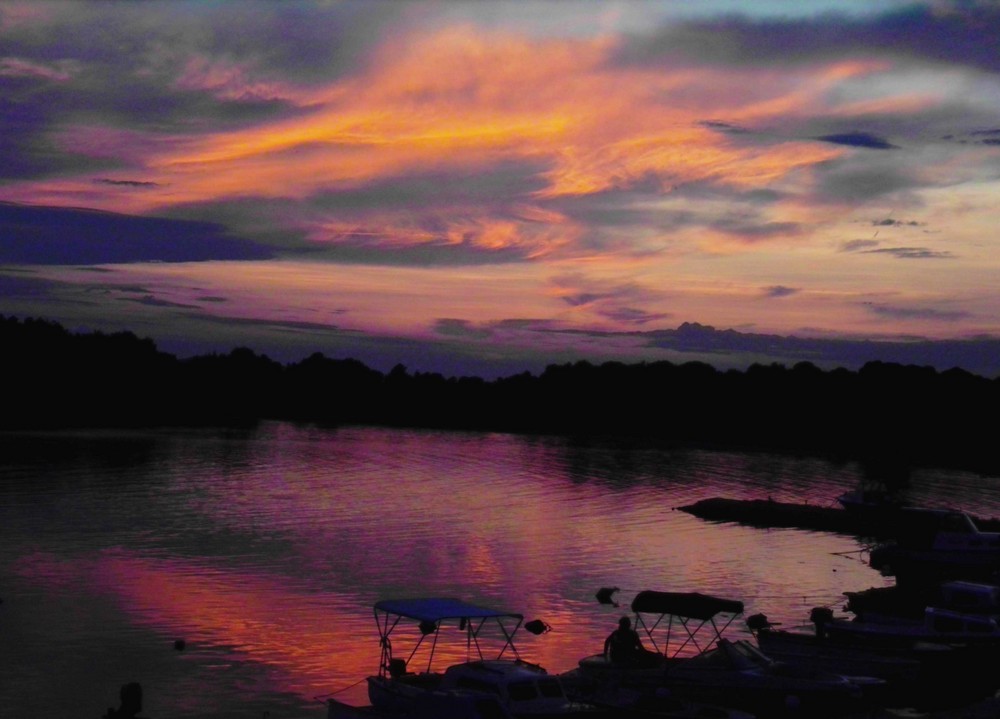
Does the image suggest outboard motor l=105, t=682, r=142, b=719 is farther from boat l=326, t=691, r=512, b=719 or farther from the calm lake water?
the calm lake water

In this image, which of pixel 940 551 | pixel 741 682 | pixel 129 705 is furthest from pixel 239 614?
pixel 940 551

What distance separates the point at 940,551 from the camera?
62844mm

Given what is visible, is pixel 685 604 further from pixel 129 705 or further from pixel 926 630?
pixel 129 705

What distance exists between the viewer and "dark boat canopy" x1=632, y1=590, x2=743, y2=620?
35.1 metres

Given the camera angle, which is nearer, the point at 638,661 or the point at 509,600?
the point at 638,661

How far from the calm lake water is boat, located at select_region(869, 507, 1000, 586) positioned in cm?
276

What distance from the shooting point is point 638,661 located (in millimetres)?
33562

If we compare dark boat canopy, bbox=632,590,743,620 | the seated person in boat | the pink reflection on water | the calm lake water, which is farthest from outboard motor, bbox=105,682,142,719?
dark boat canopy, bbox=632,590,743,620

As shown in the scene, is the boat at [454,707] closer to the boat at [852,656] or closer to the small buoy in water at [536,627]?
the boat at [852,656]

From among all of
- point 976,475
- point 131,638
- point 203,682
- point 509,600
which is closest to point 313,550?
point 509,600

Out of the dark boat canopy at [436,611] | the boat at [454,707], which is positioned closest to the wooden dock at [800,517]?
the dark boat canopy at [436,611]

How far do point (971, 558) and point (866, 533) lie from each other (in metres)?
24.1

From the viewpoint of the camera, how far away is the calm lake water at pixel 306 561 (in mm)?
39406

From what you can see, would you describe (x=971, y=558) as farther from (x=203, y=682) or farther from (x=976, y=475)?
(x=976, y=475)
